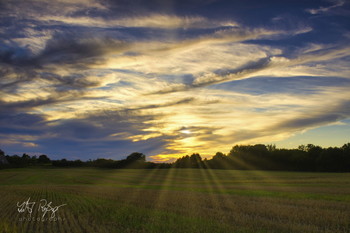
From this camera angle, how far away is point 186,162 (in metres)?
145

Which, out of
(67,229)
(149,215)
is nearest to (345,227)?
(149,215)

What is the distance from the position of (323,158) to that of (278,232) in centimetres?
9805

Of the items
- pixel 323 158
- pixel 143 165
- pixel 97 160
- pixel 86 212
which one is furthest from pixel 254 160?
pixel 86 212

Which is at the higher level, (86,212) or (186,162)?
(186,162)

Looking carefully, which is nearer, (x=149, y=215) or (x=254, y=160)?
(x=149, y=215)

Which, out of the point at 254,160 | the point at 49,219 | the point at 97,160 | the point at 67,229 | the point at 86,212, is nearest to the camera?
the point at 67,229

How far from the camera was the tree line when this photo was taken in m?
100

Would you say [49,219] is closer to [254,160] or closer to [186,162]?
[254,160]

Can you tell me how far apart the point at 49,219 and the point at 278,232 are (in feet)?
39.7

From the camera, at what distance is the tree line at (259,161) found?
10000 cm

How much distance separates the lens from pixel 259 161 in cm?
12181

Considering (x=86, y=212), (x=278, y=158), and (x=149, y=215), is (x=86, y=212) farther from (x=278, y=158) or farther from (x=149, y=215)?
(x=278, y=158)

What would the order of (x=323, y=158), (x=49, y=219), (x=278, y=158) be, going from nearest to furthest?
(x=49, y=219) → (x=323, y=158) → (x=278, y=158)

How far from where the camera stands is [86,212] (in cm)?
1950
